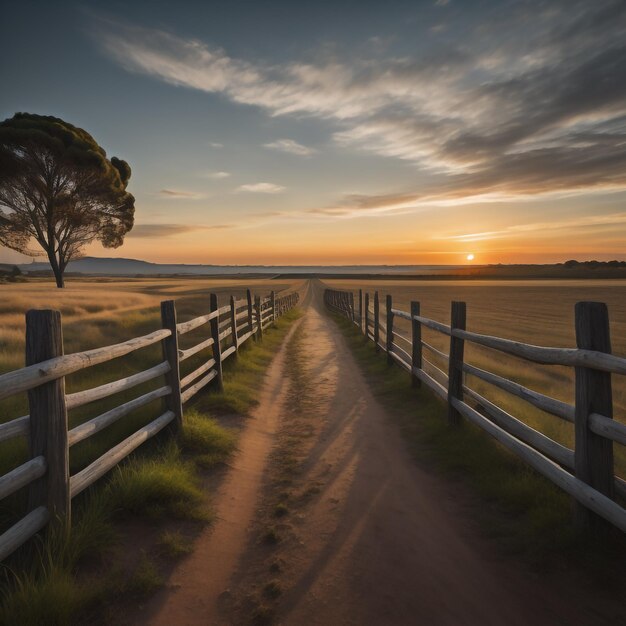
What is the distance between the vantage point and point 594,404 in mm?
3291

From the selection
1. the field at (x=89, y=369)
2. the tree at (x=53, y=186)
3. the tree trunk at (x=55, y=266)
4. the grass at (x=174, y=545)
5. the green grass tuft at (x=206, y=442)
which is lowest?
the grass at (x=174, y=545)

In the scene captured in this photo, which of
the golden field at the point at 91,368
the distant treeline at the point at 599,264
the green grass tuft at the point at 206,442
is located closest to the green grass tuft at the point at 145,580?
the golden field at the point at 91,368

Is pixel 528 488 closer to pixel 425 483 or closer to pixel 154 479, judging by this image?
pixel 425 483

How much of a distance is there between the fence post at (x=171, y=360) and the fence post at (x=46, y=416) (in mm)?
2535

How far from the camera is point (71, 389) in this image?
25.6ft

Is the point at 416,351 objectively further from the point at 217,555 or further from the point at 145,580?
the point at 145,580

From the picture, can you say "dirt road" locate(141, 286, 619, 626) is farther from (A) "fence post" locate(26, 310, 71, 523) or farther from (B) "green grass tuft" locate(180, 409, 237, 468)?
(A) "fence post" locate(26, 310, 71, 523)

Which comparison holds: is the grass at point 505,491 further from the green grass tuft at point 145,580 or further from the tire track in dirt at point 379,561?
the green grass tuft at point 145,580

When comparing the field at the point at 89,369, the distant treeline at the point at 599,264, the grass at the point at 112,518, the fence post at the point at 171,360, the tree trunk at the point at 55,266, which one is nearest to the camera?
the grass at the point at 112,518

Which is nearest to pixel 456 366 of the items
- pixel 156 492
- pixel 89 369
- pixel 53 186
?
pixel 156 492

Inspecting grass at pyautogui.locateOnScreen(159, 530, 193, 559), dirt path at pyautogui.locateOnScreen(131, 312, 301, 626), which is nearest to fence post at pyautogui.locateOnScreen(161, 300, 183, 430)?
dirt path at pyautogui.locateOnScreen(131, 312, 301, 626)

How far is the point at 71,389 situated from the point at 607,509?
817 cm

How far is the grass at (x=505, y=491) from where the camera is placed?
10.9 feet

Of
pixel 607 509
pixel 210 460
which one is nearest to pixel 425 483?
pixel 607 509
